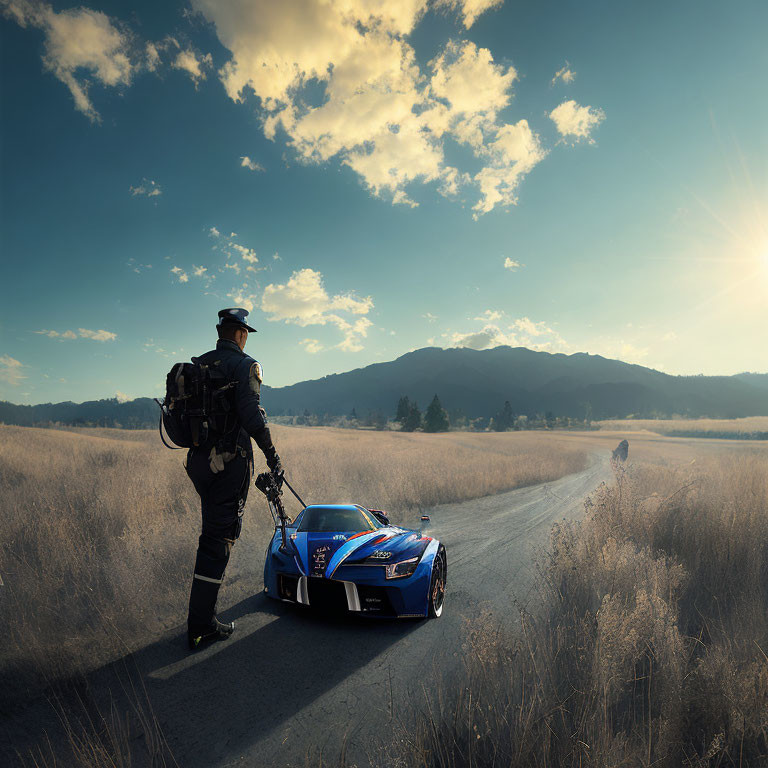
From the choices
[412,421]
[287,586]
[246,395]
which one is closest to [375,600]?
[287,586]

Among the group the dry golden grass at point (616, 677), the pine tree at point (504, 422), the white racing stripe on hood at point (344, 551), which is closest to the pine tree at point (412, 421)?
the pine tree at point (504, 422)

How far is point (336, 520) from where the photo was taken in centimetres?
488

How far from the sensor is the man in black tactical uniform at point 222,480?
12.0 feet

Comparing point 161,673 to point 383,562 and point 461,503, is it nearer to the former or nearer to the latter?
point 383,562

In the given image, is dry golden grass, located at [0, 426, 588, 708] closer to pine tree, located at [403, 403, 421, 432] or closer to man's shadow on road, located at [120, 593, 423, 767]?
man's shadow on road, located at [120, 593, 423, 767]

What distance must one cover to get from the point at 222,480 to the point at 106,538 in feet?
13.9

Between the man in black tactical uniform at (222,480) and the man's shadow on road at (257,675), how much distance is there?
1.07 ft

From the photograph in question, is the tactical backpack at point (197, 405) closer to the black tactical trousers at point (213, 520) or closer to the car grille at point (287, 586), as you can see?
the black tactical trousers at point (213, 520)

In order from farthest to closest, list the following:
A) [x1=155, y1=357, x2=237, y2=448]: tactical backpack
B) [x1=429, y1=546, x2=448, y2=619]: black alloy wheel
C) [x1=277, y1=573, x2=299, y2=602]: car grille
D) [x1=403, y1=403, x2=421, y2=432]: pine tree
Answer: [x1=403, y1=403, x2=421, y2=432]: pine tree, [x1=429, y1=546, x2=448, y2=619]: black alloy wheel, [x1=277, y1=573, x2=299, y2=602]: car grille, [x1=155, y1=357, x2=237, y2=448]: tactical backpack

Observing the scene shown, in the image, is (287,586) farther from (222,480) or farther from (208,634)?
(222,480)

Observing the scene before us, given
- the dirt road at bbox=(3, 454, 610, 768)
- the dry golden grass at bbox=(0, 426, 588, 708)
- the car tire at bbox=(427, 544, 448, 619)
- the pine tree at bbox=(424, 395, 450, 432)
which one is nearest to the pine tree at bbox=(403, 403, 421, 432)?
the pine tree at bbox=(424, 395, 450, 432)

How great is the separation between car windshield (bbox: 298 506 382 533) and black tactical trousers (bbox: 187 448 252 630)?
1.11m

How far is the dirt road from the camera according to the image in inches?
98.2

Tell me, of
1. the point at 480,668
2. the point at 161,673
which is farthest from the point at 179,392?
the point at 480,668
